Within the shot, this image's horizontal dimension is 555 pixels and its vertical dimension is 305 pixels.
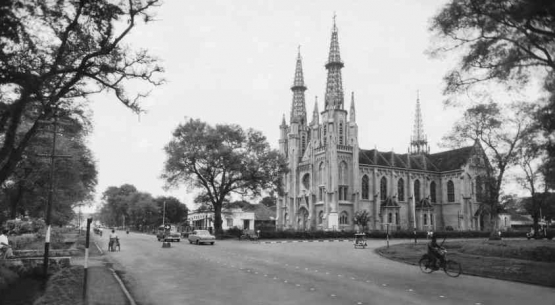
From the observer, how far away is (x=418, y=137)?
3962 inches

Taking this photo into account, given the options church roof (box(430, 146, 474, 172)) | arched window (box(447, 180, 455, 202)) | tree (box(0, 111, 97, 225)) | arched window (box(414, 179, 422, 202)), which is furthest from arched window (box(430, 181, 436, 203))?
tree (box(0, 111, 97, 225))

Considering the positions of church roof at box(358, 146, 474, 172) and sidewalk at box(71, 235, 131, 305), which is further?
church roof at box(358, 146, 474, 172)

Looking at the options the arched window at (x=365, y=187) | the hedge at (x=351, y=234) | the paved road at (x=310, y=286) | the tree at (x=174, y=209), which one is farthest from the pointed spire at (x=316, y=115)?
the paved road at (x=310, y=286)

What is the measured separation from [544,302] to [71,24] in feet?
53.5

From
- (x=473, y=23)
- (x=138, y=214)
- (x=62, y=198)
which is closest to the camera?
(x=473, y=23)

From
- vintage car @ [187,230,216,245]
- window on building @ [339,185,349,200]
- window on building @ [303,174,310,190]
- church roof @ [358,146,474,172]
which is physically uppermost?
church roof @ [358,146,474,172]

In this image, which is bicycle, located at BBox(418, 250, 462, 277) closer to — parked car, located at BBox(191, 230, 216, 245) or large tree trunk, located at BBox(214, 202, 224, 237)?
parked car, located at BBox(191, 230, 216, 245)

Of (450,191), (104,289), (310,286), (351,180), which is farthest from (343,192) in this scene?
(104,289)

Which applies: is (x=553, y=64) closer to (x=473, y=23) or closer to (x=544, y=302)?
(x=473, y=23)

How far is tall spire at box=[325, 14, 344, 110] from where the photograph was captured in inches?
3009

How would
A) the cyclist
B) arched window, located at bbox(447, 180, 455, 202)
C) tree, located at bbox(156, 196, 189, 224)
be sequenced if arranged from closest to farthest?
the cyclist
arched window, located at bbox(447, 180, 455, 202)
tree, located at bbox(156, 196, 189, 224)

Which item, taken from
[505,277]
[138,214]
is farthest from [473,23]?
[138,214]

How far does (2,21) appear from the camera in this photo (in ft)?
36.2

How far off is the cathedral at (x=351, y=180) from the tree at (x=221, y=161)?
2049 centimetres
